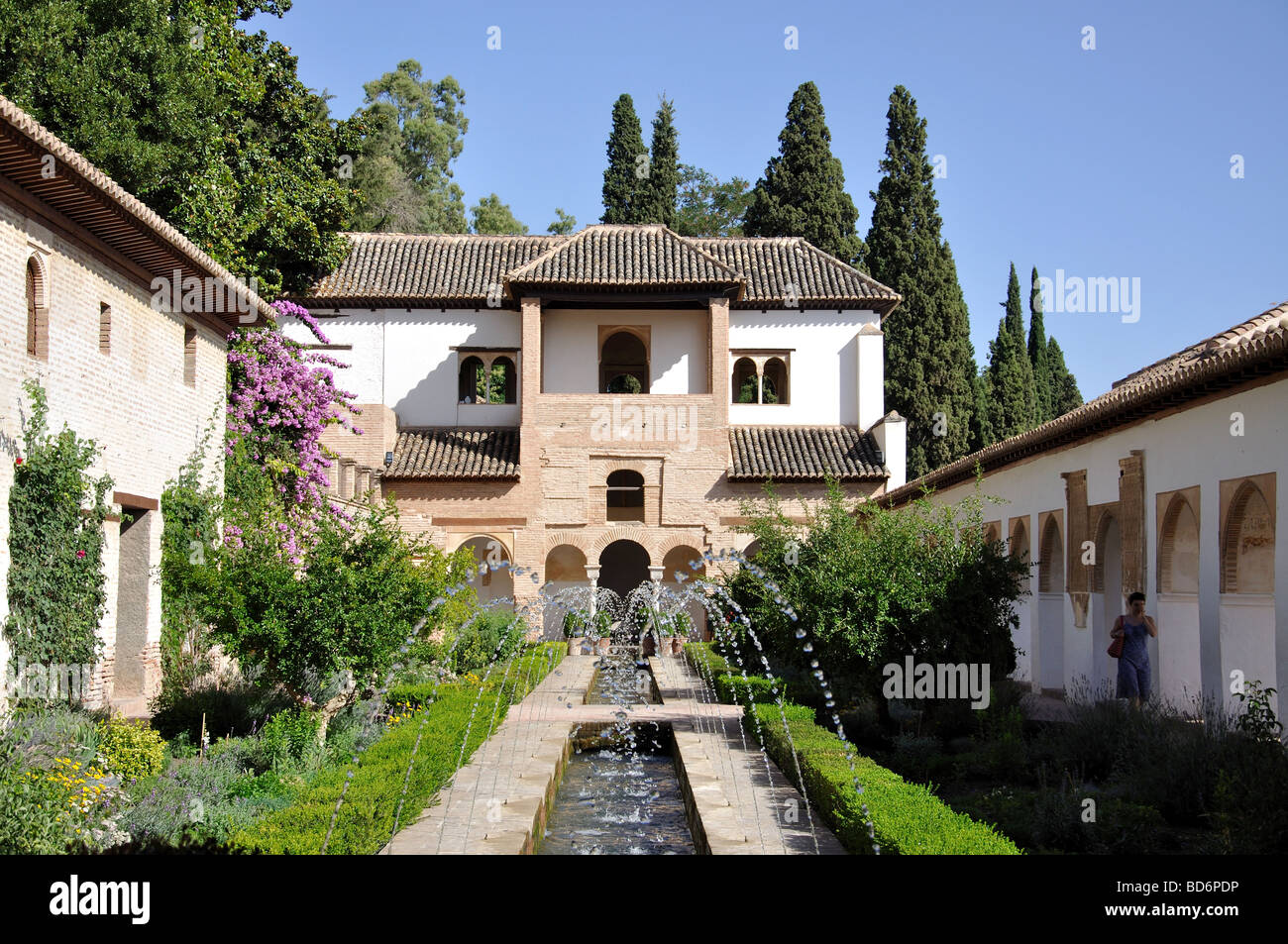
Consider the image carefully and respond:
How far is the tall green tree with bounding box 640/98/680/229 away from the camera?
3703cm

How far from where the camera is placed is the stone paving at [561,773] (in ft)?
27.2

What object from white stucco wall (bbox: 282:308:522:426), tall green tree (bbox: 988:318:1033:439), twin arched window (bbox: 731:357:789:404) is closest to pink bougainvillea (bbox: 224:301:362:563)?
white stucco wall (bbox: 282:308:522:426)

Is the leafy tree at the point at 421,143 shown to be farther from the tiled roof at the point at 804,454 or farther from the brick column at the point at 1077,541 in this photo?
the brick column at the point at 1077,541

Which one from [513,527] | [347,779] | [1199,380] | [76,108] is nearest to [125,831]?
[347,779]

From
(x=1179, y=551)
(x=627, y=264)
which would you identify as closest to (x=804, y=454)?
(x=627, y=264)

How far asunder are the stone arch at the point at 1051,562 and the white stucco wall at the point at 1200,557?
14 cm

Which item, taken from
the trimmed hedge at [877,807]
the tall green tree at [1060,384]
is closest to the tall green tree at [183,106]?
the trimmed hedge at [877,807]

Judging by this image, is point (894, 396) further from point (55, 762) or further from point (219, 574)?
point (55, 762)

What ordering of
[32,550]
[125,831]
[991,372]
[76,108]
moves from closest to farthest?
[125,831]
[32,550]
[76,108]
[991,372]

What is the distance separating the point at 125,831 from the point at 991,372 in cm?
3264

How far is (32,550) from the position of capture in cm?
1090

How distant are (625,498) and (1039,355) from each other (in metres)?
21.5

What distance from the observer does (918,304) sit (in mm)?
33312

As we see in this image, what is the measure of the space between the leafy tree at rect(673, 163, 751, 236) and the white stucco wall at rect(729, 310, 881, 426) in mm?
18314
